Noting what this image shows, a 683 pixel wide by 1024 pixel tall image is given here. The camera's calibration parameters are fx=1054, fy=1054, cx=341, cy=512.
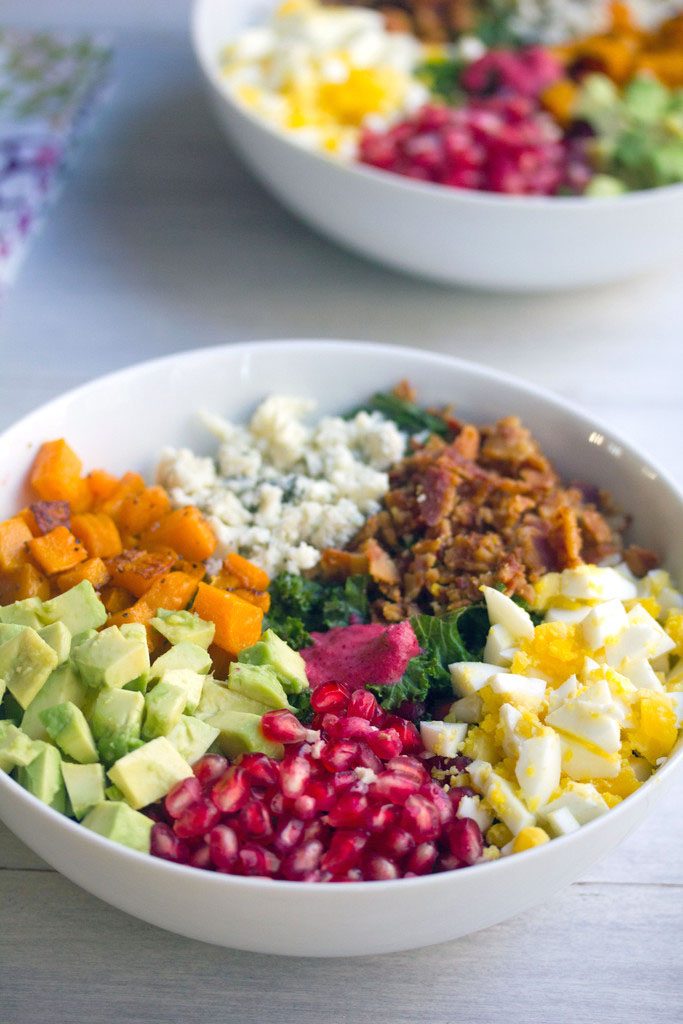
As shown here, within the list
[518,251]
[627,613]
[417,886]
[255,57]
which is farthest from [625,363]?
[417,886]

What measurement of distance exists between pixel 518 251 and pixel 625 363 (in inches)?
18.9

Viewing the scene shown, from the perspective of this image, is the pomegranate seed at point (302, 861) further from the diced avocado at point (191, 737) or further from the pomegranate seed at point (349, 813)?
the diced avocado at point (191, 737)

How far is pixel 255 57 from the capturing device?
3352mm

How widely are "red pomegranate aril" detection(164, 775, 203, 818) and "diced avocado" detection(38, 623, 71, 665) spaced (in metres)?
0.29

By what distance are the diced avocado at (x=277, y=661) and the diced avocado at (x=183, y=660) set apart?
0.07m

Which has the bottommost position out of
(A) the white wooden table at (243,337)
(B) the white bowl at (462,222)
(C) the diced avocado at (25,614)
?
(A) the white wooden table at (243,337)

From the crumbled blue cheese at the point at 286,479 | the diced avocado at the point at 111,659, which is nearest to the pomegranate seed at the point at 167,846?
the diced avocado at the point at 111,659

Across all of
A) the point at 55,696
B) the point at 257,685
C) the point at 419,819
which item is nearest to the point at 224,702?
the point at 257,685

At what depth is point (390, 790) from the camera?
5.14 feet

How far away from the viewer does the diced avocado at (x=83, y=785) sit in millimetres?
1528

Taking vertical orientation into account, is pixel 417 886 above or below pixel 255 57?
below

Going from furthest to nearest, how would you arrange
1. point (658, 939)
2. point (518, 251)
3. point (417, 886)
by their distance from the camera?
point (518, 251)
point (658, 939)
point (417, 886)

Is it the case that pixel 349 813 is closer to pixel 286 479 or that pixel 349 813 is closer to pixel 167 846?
pixel 167 846

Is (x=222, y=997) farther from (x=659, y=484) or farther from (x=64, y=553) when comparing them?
(x=659, y=484)
